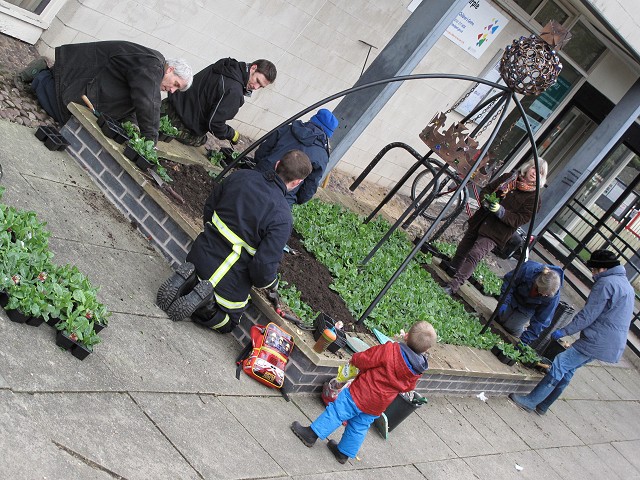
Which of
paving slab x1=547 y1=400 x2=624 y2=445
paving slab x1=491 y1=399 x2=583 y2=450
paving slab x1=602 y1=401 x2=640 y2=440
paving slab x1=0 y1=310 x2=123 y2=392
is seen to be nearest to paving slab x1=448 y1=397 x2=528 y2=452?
paving slab x1=491 y1=399 x2=583 y2=450

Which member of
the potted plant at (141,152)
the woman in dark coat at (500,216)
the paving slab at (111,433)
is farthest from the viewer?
the woman in dark coat at (500,216)

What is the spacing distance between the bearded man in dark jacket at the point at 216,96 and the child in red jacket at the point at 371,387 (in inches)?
125

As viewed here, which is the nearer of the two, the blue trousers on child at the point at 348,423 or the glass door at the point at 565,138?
the blue trousers on child at the point at 348,423

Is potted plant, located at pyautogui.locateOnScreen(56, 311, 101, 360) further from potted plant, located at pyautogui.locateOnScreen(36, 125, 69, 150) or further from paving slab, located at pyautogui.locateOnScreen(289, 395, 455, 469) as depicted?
potted plant, located at pyautogui.locateOnScreen(36, 125, 69, 150)

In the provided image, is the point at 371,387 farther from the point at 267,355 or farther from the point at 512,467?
the point at 512,467

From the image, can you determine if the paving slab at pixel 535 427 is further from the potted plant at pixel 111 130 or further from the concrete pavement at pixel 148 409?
the potted plant at pixel 111 130

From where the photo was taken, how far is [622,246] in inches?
725

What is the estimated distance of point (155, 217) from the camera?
6.83 metres

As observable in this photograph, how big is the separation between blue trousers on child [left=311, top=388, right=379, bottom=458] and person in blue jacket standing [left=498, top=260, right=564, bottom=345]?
4281mm

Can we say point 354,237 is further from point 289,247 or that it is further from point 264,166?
point 264,166

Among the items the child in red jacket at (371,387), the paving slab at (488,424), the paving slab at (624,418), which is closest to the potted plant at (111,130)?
the child in red jacket at (371,387)

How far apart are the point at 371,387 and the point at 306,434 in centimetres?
56

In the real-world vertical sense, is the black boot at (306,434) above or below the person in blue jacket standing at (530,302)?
below

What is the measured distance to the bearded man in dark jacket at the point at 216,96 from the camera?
7707mm
